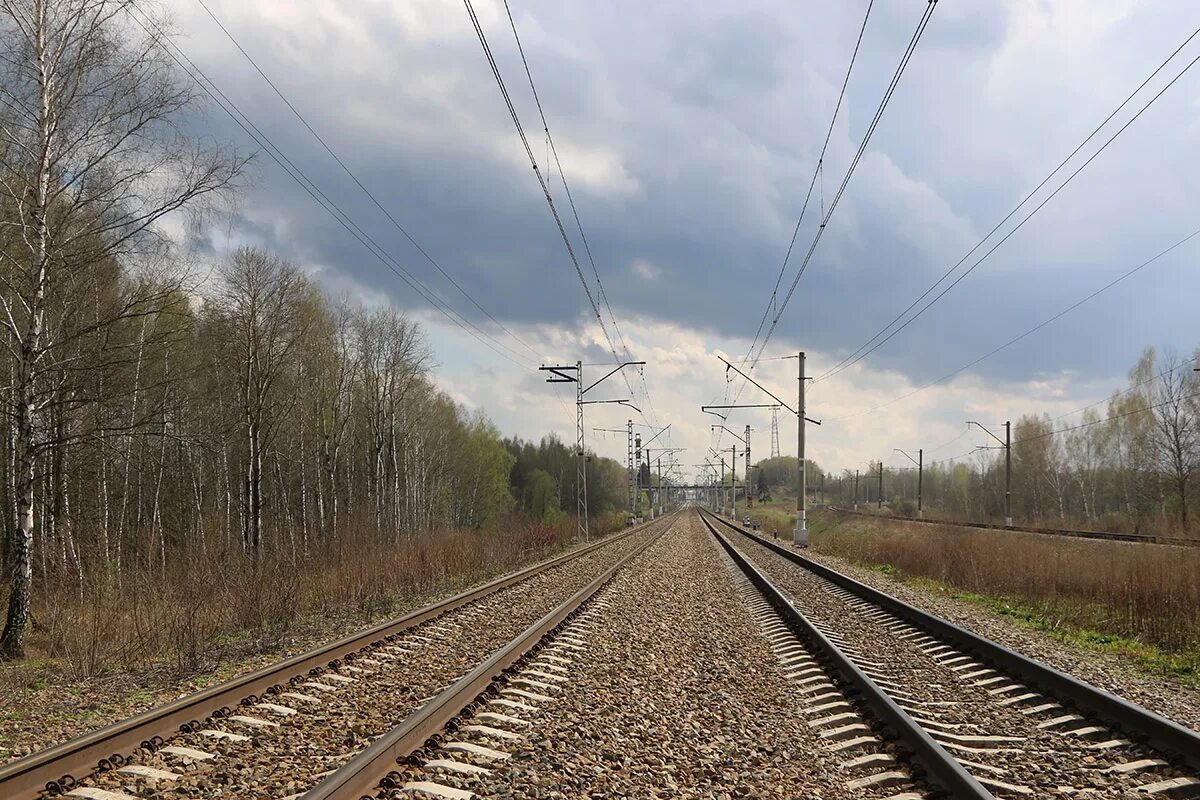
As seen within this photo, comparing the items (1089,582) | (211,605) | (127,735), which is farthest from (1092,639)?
(211,605)

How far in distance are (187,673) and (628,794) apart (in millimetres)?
5887

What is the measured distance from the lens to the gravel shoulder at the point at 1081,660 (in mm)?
7707

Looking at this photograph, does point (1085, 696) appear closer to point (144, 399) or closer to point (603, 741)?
point (603, 741)

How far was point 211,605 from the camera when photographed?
11.8 m

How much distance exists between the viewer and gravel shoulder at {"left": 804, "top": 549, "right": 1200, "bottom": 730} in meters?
7.71

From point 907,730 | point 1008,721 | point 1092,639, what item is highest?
point 907,730

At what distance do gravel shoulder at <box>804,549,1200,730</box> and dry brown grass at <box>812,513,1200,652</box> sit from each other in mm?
699

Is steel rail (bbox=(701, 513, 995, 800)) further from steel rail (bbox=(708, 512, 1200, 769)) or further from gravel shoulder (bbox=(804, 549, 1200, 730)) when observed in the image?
gravel shoulder (bbox=(804, 549, 1200, 730))

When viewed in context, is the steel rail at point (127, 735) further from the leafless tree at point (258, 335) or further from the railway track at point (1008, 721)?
the leafless tree at point (258, 335)

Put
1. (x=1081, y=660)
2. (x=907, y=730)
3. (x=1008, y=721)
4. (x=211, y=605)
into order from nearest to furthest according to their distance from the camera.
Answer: (x=907, y=730) < (x=1008, y=721) < (x=1081, y=660) < (x=211, y=605)

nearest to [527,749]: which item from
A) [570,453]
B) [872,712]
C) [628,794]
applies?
[628,794]

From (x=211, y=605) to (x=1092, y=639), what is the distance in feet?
40.8

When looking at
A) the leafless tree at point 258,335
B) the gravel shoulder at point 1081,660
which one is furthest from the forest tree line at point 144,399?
the gravel shoulder at point 1081,660

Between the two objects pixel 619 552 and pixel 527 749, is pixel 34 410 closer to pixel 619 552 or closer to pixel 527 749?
pixel 527 749
